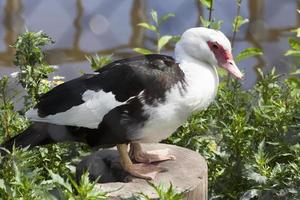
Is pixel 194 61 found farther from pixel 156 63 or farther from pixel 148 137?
pixel 148 137

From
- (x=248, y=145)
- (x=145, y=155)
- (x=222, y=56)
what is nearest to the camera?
(x=222, y=56)

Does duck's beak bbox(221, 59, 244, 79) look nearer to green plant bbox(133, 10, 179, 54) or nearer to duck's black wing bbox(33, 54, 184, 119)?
duck's black wing bbox(33, 54, 184, 119)

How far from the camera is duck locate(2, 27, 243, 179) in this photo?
6.93 feet

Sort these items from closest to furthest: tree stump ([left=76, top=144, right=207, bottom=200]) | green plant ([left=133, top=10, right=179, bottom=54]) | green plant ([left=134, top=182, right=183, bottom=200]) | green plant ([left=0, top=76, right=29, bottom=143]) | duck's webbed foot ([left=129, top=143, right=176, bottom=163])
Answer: green plant ([left=134, top=182, right=183, bottom=200])
tree stump ([left=76, top=144, right=207, bottom=200])
duck's webbed foot ([left=129, top=143, right=176, bottom=163])
green plant ([left=0, top=76, right=29, bottom=143])
green plant ([left=133, top=10, right=179, bottom=54])

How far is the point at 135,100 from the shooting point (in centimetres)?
211

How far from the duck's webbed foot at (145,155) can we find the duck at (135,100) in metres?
0.05

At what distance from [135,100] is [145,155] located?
272 mm

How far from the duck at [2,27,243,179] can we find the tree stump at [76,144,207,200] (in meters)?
0.04

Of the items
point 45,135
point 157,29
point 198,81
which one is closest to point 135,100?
point 198,81

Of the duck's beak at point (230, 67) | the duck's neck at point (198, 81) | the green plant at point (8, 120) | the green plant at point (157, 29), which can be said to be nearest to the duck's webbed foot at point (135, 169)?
the duck's neck at point (198, 81)

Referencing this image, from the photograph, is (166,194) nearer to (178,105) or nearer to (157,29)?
(178,105)

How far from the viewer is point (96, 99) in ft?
7.06

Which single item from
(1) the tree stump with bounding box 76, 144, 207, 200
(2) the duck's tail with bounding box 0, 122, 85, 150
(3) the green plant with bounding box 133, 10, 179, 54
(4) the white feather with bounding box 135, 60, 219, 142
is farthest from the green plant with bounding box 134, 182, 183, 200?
(3) the green plant with bounding box 133, 10, 179, 54

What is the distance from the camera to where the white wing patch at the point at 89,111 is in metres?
2.14
